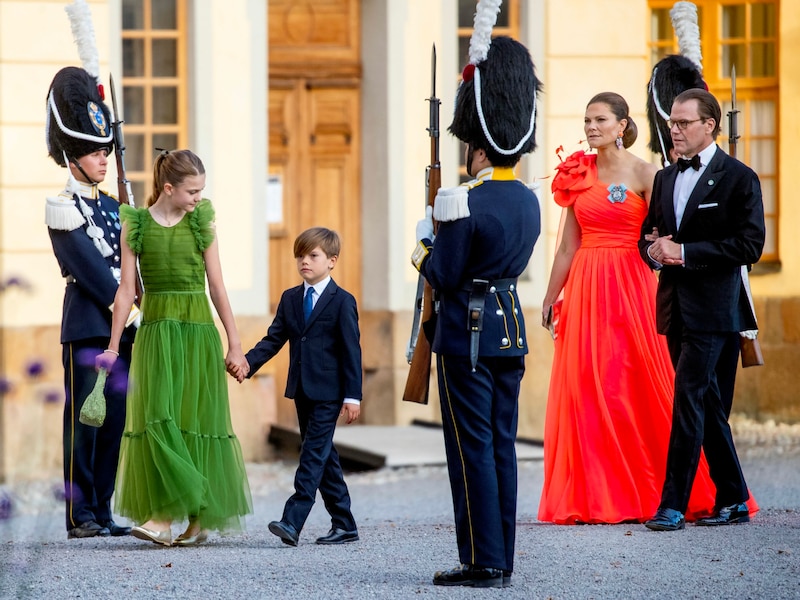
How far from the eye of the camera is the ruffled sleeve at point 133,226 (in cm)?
611

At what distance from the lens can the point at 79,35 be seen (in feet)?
23.4

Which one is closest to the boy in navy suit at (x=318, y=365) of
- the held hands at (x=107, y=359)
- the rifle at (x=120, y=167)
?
the held hands at (x=107, y=359)

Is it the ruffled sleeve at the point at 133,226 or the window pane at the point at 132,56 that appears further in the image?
the window pane at the point at 132,56

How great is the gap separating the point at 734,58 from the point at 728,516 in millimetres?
6809

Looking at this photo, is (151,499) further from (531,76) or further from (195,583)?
(531,76)

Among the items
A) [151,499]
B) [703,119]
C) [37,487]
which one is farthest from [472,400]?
[37,487]

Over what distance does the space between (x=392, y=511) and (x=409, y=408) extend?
3084 millimetres

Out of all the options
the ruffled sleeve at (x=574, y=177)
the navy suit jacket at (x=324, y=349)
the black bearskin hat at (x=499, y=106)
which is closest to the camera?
the black bearskin hat at (x=499, y=106)

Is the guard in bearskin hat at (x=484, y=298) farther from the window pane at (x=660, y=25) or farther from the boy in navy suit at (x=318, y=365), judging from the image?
the window pane at (x=660, y=25)

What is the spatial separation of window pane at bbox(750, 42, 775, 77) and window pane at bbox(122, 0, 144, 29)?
189 inches

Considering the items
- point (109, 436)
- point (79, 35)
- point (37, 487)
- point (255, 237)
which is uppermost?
point (79, 35)

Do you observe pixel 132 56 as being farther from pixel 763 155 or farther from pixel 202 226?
pixel 202 226

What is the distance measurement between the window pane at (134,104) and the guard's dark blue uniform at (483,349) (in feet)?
21.2

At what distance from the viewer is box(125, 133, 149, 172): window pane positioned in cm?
1127
